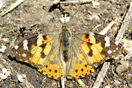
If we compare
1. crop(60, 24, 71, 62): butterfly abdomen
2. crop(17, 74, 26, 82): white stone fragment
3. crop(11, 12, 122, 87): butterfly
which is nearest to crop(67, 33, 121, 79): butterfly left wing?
crop(11, 12, 122, 87): butterfly

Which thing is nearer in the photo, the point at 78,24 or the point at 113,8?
the point at 78,24

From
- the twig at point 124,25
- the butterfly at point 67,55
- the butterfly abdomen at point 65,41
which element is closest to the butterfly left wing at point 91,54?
the butterfly at point 67,55

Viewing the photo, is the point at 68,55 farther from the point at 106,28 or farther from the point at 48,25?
the point at 106,28

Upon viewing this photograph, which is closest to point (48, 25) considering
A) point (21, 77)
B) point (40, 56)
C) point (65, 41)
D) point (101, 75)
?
point (65, 41)

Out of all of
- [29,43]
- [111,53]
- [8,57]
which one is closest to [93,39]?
[111,53]

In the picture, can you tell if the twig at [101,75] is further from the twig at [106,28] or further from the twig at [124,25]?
the twig at [106,28]

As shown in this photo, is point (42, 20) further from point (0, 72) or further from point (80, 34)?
point (0, 72)

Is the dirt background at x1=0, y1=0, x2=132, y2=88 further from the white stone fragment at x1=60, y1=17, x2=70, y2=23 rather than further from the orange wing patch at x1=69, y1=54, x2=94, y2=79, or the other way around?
the orange wing patch at x1=69, y1=54, x2=94, y2=79
